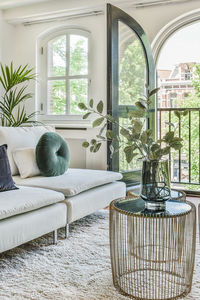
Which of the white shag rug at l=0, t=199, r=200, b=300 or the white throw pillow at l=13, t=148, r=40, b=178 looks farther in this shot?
the white throw pillow at l=13, t=148, r=40, b=178

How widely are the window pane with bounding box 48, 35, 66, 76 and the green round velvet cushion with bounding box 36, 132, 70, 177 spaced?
2.01m

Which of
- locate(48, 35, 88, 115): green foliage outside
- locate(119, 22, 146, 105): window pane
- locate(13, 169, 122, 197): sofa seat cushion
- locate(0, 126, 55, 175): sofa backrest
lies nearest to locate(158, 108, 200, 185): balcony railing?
locate(119, 22, 146, 105): window pane

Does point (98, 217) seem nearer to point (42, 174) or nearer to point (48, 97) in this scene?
point (42, 174)

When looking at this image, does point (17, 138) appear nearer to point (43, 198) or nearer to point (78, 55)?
point (43, 198)

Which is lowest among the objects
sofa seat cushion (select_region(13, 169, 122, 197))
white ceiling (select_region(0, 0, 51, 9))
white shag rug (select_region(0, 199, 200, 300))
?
white shag rug (select_region(0, 199, 200, 300))

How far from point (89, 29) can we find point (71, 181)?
2.56m

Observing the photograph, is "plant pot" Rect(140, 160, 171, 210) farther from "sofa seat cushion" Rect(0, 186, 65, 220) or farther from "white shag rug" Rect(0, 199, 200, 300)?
"sofa seat cushion" Rect(0, 186, 65, 220)

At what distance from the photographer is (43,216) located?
2223mm

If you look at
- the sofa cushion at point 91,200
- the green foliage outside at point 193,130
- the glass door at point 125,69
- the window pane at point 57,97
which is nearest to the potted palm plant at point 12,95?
the window pane at point 57,97

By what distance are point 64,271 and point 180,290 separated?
0.66 metres

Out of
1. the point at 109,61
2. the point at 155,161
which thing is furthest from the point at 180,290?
the point at 109,61

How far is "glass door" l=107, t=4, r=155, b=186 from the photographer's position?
356 centimetres

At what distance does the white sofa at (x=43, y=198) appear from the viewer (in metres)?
2.02

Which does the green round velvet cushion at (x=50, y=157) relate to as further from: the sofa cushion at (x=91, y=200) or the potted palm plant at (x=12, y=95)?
the potted palm plant at (x=12, y=95)
